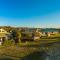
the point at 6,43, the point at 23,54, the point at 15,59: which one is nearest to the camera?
the point at 15,59

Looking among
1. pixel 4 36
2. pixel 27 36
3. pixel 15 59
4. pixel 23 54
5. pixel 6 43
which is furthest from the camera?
pixel 27 36

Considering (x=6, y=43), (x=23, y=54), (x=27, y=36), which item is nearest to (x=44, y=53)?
(x=23, y=54)

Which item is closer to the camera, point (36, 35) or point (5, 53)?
point (5, 53)

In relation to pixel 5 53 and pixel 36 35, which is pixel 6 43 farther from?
pixel 36 35

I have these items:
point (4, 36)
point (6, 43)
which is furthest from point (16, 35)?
point (6, 43)

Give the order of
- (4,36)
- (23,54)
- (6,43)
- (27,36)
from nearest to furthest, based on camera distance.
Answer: (23,54) → (6,43) → (4,36) → (27,36)

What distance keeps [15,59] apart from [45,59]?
322cm

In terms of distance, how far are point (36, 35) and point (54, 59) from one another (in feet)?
83.1

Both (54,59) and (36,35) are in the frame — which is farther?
(36,35)

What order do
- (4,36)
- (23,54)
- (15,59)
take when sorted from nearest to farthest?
1. (15,59)
2. (23,54)
3. (4,36)

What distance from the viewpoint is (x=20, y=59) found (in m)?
20.6

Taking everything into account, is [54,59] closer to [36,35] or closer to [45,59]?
[45,59]

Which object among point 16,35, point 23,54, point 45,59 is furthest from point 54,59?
point 16,35

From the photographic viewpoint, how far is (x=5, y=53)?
79.4 ft
